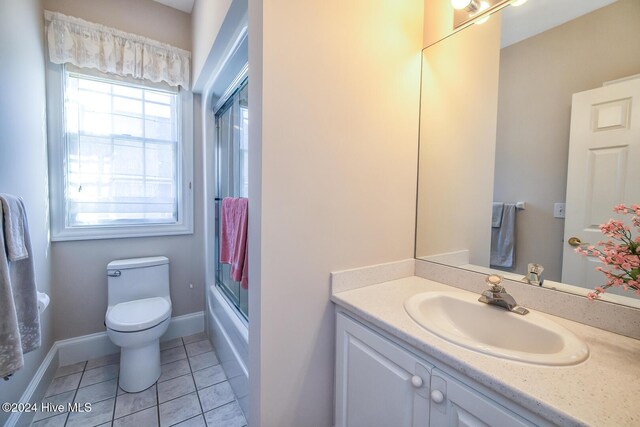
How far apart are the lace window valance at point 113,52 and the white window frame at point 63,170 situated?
9cm

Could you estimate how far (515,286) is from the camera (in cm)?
105

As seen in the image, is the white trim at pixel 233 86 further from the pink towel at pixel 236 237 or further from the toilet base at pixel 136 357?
the toilet base at pixel 136 357

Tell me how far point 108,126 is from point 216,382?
2042 mm

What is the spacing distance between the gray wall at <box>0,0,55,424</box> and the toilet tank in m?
0.35

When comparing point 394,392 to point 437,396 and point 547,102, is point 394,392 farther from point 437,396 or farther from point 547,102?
point 547,102

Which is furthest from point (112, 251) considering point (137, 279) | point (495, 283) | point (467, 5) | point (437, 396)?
point (467, 5)

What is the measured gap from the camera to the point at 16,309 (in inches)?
41.8

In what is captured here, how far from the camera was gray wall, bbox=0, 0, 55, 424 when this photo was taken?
1206 mm

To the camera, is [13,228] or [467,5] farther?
[467,5]

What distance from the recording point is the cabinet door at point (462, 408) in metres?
0.61

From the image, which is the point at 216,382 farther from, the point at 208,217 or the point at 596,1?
the point at 596,1

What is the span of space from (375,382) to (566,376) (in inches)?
21.7

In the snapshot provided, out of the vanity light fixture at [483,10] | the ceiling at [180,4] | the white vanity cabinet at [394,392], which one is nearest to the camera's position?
the white vanity cabinet at [394,392]

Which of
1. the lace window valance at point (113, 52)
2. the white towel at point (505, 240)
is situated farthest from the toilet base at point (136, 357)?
the white towel at point (505, 240)
